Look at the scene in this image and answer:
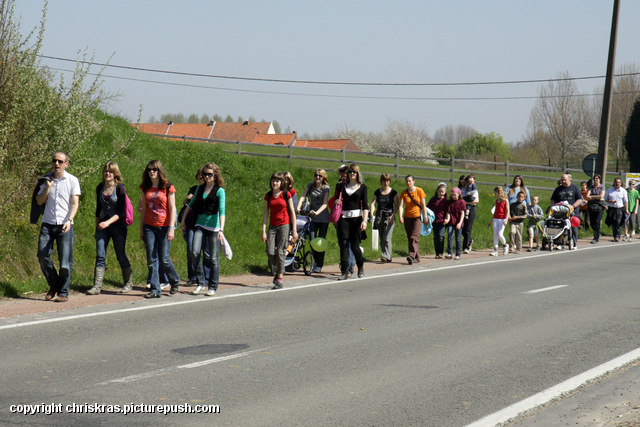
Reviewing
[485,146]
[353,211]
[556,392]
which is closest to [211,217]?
[353,211]

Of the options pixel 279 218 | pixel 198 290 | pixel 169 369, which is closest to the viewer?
pixel 169 369

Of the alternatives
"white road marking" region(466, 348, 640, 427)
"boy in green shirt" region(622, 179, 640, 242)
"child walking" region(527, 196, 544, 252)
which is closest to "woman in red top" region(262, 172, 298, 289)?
"white road marking" region(466, 348, 640, 427)

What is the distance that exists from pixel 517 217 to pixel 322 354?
12.6 meters

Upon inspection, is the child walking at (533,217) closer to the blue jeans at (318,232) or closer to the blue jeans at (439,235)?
the blue jeans at (439,235)

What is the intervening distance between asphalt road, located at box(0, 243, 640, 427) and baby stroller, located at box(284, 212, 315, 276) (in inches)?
78.7

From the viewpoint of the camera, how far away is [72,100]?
12.9 m

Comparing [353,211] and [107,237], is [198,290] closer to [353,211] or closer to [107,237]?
[107,237]

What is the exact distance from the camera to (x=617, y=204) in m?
21.4

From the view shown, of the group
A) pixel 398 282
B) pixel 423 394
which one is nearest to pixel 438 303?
pixel 398 282

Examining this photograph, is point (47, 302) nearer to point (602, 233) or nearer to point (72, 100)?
point (72, 100)

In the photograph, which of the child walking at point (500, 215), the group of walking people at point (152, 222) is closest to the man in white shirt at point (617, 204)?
the child walking at point (500, 215)

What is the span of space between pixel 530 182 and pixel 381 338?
4017 centimetres

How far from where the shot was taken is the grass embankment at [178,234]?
11.1 metres

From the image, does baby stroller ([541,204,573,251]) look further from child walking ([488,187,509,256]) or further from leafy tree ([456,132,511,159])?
leafy tree ([456,132,511,159])
